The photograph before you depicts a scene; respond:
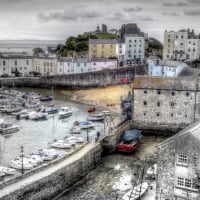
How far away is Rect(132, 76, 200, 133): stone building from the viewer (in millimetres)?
39562

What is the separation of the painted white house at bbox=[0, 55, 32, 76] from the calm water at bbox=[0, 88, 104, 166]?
3457 centimetres

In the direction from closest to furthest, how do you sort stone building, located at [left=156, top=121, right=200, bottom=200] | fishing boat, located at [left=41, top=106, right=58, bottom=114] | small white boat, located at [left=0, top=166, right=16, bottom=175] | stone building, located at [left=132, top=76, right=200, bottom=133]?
stone building, located at [left=156, top=121, right=200, bottom=200] < small white boat, located at [left=0, top=166, right=16, bottom=175] < stone building, located at [left=132, top=76, right=200, bottom=133] < fishing boat, located at [left=41, top=106, right=58, bottom=114]

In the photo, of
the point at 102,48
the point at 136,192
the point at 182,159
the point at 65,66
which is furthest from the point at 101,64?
the point at 182,159

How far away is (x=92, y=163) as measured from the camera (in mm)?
30594

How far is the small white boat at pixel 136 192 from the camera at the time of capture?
2330 centimetres

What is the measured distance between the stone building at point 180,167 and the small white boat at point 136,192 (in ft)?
13.3

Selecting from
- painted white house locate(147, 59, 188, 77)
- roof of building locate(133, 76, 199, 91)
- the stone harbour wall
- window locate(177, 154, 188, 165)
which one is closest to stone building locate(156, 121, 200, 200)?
window locate(177, 154, 188, 165)

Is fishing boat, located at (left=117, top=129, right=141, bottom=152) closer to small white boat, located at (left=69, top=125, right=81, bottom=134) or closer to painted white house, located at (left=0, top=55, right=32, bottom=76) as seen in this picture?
small white boat, located at (left=69, top=125, right=81, bottom=134)

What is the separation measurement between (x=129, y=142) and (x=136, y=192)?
11169 mm

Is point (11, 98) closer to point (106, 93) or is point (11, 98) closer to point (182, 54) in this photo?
point (106, 93)

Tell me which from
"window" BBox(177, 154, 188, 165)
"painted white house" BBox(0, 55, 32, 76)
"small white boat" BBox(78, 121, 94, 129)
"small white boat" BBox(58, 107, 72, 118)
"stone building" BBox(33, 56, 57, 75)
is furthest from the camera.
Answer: "painted white house" BBox(0, 55, 32, 76)

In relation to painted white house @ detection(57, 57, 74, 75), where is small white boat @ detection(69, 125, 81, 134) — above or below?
below

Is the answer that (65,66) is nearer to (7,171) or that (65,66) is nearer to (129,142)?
(129,142)

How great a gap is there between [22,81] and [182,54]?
4323 centimetres
